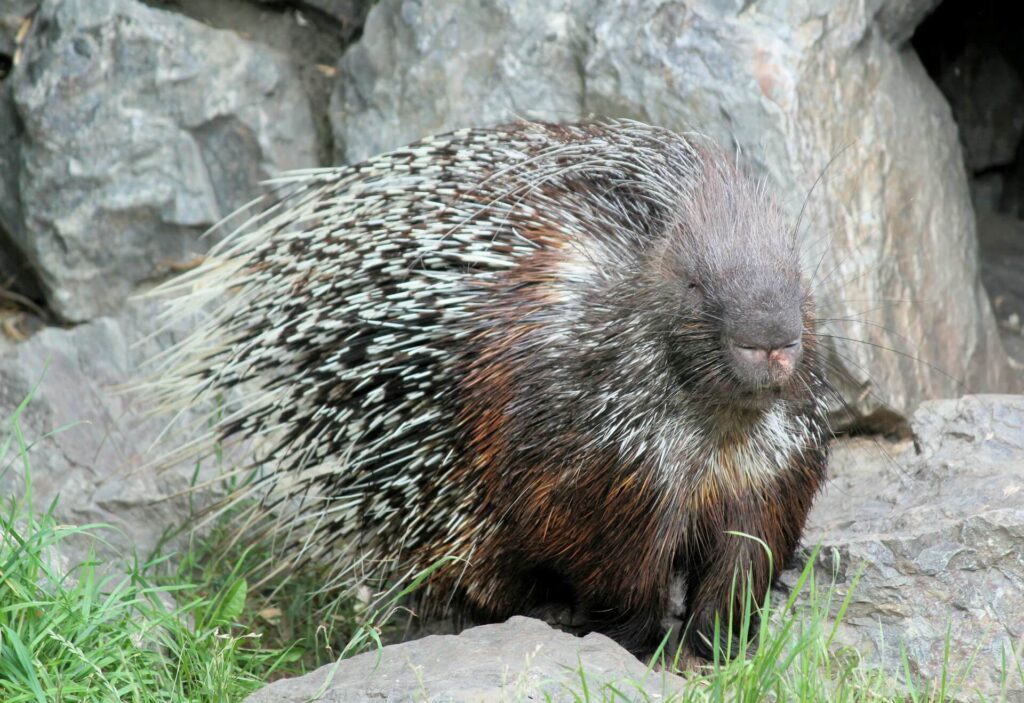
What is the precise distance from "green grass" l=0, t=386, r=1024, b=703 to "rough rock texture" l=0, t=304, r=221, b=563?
359 mm

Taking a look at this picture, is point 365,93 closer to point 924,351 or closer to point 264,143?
point 264,143

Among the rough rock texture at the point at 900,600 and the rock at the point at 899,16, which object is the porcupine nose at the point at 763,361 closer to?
the rough rock texture at the point at 900,600

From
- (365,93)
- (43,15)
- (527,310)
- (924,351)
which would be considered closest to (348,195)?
(527,310)

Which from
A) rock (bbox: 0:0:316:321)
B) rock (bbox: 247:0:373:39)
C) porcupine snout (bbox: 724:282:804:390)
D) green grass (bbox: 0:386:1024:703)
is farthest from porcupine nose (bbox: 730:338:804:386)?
rock (bbox: 247:0:373:39)

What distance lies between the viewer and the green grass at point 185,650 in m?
2.34

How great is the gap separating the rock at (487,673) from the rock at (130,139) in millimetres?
2132

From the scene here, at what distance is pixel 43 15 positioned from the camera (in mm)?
4227

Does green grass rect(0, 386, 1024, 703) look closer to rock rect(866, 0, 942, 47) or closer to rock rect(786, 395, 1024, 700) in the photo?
rock rect(786, 395, 1024, 700)

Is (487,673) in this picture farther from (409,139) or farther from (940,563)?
(409,139)

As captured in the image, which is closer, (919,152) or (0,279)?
(919,152)

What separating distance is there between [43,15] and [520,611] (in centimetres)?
256

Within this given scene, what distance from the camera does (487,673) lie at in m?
2.38

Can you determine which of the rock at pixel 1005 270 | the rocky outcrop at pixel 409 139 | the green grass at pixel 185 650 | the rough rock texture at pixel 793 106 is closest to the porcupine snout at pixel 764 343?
the green grass at pixel 185 650

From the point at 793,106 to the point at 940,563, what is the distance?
5.06 ft
